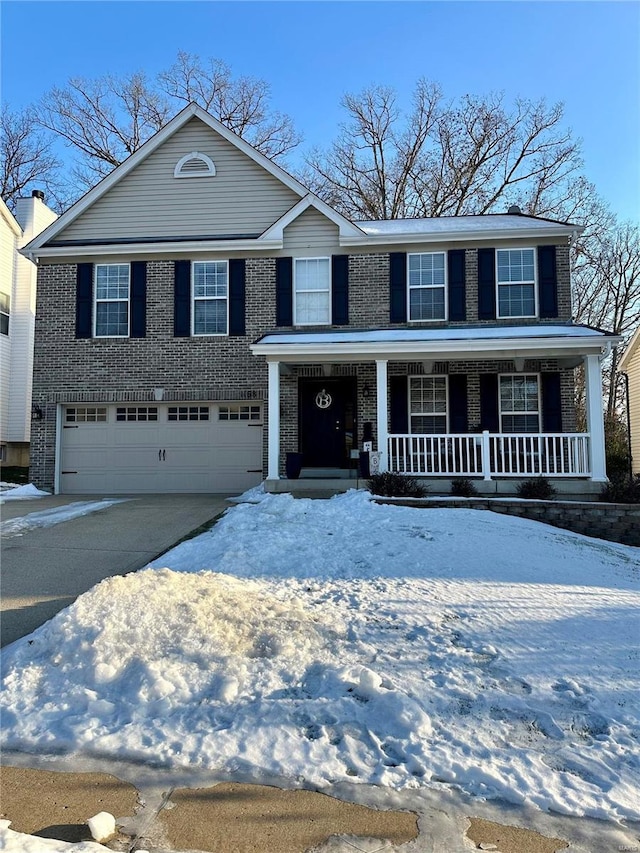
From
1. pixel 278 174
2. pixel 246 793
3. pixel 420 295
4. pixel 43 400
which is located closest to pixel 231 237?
A: pixel 278 174

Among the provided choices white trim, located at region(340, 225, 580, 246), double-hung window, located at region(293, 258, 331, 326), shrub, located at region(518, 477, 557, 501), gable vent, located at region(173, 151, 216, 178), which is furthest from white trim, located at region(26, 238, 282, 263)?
shrub, located at region(518, 477, 557, 501)

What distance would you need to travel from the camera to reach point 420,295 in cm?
1307

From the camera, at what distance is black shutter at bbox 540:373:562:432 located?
12.3 metres

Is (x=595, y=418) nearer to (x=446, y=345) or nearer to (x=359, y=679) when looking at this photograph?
(x=446, y=345)

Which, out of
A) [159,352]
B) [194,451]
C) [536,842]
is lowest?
[536,842]

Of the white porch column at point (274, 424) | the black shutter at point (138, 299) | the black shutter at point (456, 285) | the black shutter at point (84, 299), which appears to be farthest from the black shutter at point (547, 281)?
the black shutter at point (84, 299)

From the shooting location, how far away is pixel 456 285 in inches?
508

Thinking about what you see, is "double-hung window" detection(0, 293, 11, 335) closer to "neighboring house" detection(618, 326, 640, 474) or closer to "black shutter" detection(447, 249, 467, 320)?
"black shutter" detection(447, 249, 467, 320)

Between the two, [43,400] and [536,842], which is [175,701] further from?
[43,400]

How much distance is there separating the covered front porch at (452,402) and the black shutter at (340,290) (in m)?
0.62

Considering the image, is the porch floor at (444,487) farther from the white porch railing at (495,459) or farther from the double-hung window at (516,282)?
the double-hung window at (516,282)

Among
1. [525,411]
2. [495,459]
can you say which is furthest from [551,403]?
[495,459]

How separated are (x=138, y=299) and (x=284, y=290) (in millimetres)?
3420

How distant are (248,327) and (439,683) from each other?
10543 mm
